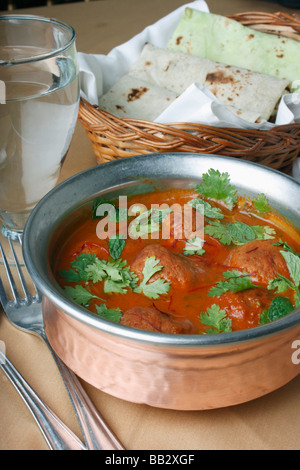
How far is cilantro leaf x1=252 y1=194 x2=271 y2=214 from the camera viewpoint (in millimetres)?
1311

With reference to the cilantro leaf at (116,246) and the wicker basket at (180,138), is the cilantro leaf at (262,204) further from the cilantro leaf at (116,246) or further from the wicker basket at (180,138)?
the cilantro leaf at (116,246)

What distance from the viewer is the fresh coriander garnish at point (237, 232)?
4.06 ft

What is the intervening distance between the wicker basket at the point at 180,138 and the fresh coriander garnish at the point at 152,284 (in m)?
0.50

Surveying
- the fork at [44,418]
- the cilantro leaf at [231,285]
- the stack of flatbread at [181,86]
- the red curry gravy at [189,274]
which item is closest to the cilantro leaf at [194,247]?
the red curry gravy at [189,274]

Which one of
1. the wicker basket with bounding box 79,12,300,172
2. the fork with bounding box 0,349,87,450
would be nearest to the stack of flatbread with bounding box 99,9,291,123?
the wicker basket with bounding box 79,12,300,172

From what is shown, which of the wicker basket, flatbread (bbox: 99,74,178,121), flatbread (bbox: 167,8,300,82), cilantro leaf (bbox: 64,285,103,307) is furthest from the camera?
flatbread (bbox: 167,8,300,82)

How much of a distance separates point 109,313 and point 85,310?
0.45 ft

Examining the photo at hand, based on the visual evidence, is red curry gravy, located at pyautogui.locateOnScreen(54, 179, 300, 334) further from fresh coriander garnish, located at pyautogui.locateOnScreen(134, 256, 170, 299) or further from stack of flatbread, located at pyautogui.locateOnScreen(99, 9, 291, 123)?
stack of flatbread, located at pyautogui.locateOnScreen(99, 9, 291, 123)

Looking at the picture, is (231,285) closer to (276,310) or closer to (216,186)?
(276,310)

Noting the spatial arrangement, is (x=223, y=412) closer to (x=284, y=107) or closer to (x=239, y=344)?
(x=239, y=344)

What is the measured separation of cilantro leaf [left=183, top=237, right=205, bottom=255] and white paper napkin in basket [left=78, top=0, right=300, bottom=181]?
0.45 m

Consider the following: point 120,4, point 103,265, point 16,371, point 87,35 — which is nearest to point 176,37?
point 87,35

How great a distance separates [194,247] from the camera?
3.96 feet
